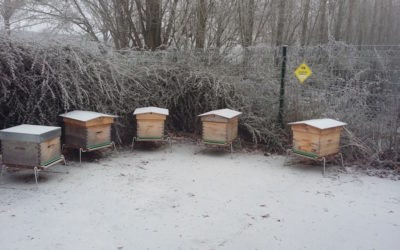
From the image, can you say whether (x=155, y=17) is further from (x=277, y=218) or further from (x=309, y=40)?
(x=277, y=218)

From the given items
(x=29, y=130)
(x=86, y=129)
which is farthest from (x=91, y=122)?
(x=29, y=130)

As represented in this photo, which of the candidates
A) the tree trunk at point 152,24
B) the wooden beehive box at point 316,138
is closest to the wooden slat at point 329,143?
the wooden beehive box at point 316,138

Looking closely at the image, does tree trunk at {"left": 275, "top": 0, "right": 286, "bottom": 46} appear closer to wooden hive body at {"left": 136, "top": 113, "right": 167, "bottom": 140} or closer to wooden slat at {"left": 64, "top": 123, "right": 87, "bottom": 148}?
wooden hive body at {"left": 136, "top": 113, "right": 167, "bottom": 140}

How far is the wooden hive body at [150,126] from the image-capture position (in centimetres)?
588

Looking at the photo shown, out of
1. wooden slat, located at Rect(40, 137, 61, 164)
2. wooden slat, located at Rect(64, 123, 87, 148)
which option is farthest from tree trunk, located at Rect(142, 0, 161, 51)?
wooden slat, located at Rect(40, 137, 61, 164)

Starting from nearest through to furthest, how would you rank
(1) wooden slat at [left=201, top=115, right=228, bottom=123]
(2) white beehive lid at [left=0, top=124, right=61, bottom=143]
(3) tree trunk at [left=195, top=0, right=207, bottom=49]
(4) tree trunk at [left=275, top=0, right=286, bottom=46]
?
(2) white beehive lid at [left=0, top=124, right=61, bottom=143], (1) wooden slat at [left=201, top=115, right=228, bottom=123], (3) tree trunk at [left=195, top=0, right=207, bottom=49], (4) tree trunk at [left=275, top=0, right=286, bottom=46]

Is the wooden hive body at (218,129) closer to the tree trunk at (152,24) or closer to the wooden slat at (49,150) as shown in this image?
the wooden slat at (49,150)

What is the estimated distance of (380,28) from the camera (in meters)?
10.7

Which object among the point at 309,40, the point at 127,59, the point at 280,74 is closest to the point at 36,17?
the point at 127,59

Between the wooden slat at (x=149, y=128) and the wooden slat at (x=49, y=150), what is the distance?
1580 mm

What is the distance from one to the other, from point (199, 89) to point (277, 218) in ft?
12.8

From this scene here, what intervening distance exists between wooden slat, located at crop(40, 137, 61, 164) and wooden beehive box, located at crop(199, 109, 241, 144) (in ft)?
7.91

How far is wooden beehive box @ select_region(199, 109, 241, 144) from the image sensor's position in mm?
5742

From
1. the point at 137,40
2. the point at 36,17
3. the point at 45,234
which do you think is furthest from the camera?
the point at 36,17
